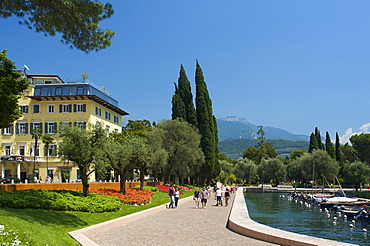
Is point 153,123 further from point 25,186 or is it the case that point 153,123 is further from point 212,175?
point 25,186

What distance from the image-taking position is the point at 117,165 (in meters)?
32.6

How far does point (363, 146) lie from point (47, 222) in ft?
301

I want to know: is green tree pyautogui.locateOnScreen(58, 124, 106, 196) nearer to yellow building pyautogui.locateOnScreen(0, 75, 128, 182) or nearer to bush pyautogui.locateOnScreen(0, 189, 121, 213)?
bush pyautogui.locateOnScreen(0, 189, 121, 213)

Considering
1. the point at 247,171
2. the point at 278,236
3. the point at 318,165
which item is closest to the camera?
the point at 278,236

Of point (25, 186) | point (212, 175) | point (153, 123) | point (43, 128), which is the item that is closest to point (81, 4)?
point (25, 186)

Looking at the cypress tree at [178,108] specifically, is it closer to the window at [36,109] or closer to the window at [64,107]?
the window at [64,107]

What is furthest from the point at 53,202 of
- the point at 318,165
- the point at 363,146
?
the point at 363,146

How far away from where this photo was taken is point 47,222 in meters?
14.6

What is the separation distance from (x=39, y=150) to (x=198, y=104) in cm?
2642

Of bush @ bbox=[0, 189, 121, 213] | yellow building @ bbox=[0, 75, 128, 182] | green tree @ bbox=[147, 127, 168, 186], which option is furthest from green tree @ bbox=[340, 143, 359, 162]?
bush @ bbox=[0, 189, 121, 213]

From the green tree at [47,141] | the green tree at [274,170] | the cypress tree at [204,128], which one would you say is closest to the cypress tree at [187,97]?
the cypress tree at [204,128]

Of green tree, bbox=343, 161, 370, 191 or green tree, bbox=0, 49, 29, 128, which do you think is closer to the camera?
green tree, bbox=0, 49, 29, 128

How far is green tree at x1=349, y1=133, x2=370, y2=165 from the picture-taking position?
90.1m

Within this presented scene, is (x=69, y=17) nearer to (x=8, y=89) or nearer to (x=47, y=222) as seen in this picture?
(x=47, y=222)
